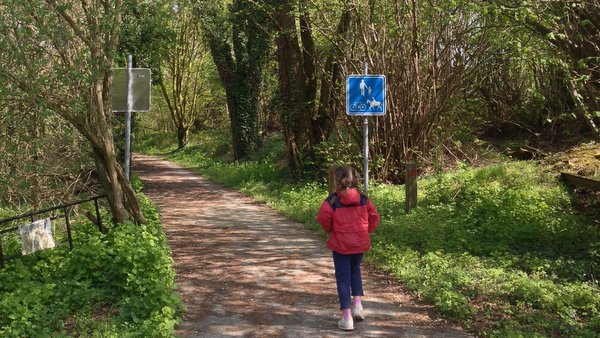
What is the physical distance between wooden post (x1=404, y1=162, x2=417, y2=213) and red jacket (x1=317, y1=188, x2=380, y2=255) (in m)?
5.91

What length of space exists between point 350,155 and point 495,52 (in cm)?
476

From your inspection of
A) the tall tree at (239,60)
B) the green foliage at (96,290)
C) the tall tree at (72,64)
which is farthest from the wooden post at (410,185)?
the tall tree at (239,60)

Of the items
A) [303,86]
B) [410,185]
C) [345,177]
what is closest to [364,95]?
[410,185]

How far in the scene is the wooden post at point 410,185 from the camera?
38.7 feet

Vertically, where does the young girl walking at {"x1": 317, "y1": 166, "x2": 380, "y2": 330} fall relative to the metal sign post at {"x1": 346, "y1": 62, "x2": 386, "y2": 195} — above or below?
below

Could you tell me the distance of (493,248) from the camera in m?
9.42

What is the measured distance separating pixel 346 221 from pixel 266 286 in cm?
223

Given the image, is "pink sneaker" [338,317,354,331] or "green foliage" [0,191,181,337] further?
"green foliage" [0,191,181,337]

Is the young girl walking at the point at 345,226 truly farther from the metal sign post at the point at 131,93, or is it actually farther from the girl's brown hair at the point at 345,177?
the metal sign post at the point at 131,93

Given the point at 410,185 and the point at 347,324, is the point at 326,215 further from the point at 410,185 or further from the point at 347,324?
the point at 410,185

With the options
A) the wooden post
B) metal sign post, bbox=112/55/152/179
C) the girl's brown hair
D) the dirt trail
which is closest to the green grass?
the wooden post

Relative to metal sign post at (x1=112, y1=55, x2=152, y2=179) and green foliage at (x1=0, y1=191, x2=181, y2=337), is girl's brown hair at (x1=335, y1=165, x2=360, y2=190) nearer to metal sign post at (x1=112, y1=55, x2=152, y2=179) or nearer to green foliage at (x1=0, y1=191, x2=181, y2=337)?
green foliage at (x1=0, y1=191, x2=181, y2=337)

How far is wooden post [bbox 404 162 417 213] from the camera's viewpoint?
38.7 feet

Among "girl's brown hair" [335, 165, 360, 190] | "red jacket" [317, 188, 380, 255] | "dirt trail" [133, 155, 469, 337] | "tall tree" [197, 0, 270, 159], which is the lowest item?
"dirt trail" [133, 155, 469, 337]
